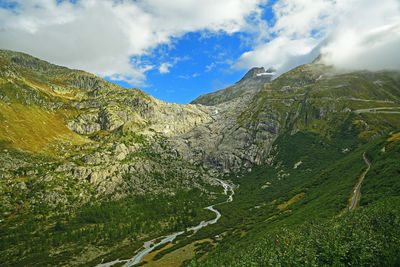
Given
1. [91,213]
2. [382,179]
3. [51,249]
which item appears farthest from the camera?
[91,213]

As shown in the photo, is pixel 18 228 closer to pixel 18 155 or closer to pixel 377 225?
pixel 18 155

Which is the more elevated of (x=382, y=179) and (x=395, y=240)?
(x=395, y=240)

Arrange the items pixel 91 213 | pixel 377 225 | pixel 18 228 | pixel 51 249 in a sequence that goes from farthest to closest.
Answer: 1. pixel 91 213
2. pixel 18 228
3. pixel 51 249
4. pixel 377 225

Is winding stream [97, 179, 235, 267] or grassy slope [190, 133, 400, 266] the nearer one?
grassy slope [190, 133, 400, 266]

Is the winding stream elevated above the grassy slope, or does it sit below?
below

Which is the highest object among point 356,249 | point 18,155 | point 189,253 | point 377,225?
point 18,155

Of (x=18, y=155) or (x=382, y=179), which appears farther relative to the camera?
(x=18, y=155)

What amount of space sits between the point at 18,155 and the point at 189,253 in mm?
185905

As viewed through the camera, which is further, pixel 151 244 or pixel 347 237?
pixel 151 244

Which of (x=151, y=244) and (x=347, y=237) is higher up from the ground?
(x=347, y=237)

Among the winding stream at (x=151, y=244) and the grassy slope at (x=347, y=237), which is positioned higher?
the grassy slope at (x=347, y=237)

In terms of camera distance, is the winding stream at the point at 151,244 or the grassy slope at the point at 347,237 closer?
the grassy slope at the point at 347,237

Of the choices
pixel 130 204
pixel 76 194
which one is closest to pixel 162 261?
pixel 130 204

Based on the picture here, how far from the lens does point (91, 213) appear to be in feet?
559
